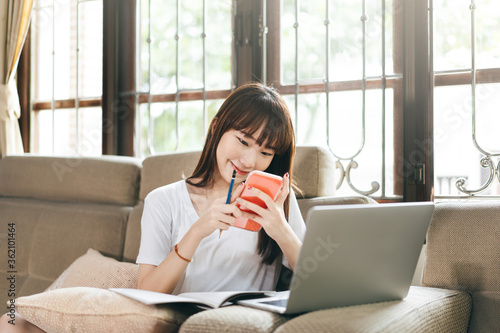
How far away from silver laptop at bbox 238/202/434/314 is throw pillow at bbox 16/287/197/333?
0.17 metres

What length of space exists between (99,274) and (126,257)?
23 centimetres

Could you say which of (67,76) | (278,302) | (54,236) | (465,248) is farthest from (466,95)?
(67,76)

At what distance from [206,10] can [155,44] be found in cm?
37

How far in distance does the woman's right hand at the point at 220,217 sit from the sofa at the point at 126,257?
0.20 meters

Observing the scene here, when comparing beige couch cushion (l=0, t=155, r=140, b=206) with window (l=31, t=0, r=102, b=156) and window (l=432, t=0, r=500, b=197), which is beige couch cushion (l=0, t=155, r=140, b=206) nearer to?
window (l=31, t=0, r=102, b=156)

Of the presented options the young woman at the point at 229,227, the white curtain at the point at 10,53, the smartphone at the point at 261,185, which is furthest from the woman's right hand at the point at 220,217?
the white curtain at the point at 10,53

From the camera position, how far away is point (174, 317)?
3.72 ft

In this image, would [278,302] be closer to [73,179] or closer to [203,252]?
[203,252]

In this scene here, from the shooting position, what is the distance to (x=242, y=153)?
1517 mm

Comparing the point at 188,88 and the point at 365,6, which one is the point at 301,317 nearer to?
the point at 365,6

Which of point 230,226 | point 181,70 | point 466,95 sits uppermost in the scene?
point 181,70

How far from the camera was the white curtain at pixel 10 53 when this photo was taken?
3.11 m

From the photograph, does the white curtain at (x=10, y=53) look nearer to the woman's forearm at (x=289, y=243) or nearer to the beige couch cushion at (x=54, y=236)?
the beige couch cushion at (x=54, y=236)

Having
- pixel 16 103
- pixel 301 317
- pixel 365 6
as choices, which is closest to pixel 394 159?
pixel 365 6
